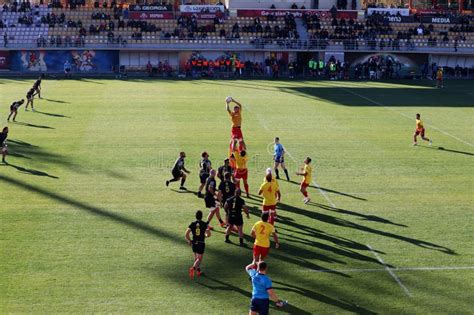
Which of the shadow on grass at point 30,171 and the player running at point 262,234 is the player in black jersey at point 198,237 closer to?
the player running at point 262,234

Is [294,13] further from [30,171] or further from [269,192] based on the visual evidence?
[269,192]

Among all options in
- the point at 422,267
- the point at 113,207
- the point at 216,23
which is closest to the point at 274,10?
the point at 216,23

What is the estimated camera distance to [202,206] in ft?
69.2

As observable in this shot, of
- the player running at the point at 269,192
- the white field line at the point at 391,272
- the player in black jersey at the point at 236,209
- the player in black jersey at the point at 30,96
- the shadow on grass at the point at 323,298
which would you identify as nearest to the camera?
the shadow on grass at the point at 323,298

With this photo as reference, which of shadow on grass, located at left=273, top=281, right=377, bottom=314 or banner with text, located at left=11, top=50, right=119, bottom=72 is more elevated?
banner with text, located at left=11, top=50, right=119, bottom=72

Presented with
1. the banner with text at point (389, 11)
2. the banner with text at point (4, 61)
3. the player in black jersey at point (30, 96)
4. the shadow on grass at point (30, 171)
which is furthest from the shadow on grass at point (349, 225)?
the banner with text at point (389, 11)

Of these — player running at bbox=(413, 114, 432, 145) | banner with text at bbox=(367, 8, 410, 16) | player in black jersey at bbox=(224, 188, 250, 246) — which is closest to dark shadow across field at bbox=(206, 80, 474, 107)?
player running at bbox=(413, 114, 432, 145)

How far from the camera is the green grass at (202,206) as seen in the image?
48.3 ft

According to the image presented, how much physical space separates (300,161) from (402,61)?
37.0m

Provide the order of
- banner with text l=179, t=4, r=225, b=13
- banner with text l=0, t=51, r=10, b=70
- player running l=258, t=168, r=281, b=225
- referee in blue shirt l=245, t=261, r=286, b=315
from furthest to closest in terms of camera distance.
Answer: banner with text l=179, t=4, r=225, b=13
banner with text l=0, t=51, r=10, b=70
player running l=258, t=168, r=281, b=225
referee in blue shirt l=245, t=261, r=286, b=315

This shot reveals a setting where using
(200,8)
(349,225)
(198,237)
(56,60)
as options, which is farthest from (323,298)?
(200,8)

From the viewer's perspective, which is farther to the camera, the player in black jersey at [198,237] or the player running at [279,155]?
the player running at [279,155]

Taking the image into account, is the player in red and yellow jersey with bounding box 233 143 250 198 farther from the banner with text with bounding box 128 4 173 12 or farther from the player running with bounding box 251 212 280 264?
the banner with text with bounding box 128 4 173 12

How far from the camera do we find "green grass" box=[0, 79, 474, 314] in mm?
14734
